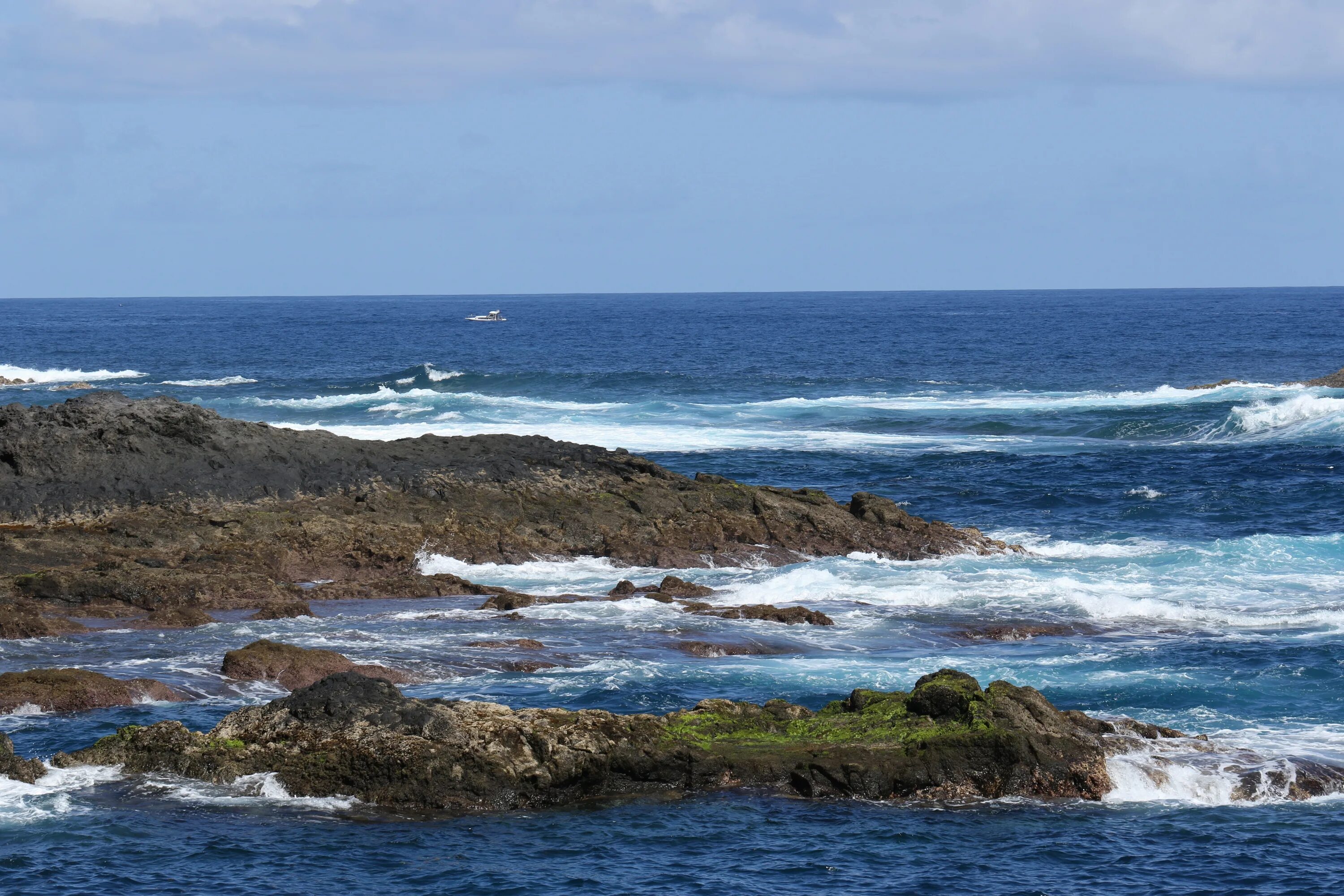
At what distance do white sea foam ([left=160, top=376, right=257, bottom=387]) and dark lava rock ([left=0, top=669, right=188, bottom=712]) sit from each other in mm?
61683

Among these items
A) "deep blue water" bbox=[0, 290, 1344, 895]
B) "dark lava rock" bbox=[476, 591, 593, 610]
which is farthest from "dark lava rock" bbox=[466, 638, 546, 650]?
"dark lava rock" bbox=[476, 591, 593, 610]

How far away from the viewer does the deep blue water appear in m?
13.3

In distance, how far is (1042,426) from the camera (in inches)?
2189

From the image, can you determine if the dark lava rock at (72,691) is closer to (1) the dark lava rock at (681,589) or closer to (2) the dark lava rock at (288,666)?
(2) the dark lava rock at (288,666)

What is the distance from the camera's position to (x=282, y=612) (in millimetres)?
23969

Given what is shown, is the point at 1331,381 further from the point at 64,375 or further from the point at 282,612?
the point at 64,375

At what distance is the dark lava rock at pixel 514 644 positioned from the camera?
2170 cm

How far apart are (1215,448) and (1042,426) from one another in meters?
→ 8.30

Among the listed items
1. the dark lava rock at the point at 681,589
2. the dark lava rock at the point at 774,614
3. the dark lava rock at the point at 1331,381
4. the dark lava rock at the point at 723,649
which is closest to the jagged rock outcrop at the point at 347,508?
the dark lava rock at the point at 681,589

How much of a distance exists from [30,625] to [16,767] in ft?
25.7

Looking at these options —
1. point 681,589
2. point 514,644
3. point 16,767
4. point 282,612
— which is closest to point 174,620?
point 282,612

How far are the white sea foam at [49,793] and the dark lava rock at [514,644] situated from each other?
7.08m

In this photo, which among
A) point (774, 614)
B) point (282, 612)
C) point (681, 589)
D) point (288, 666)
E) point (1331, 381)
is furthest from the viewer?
point (1331, 381)

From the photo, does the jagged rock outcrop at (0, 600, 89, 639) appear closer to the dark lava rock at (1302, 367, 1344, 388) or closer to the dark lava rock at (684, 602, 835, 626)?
the dark lava rock at (684, 602, 835, 626)
